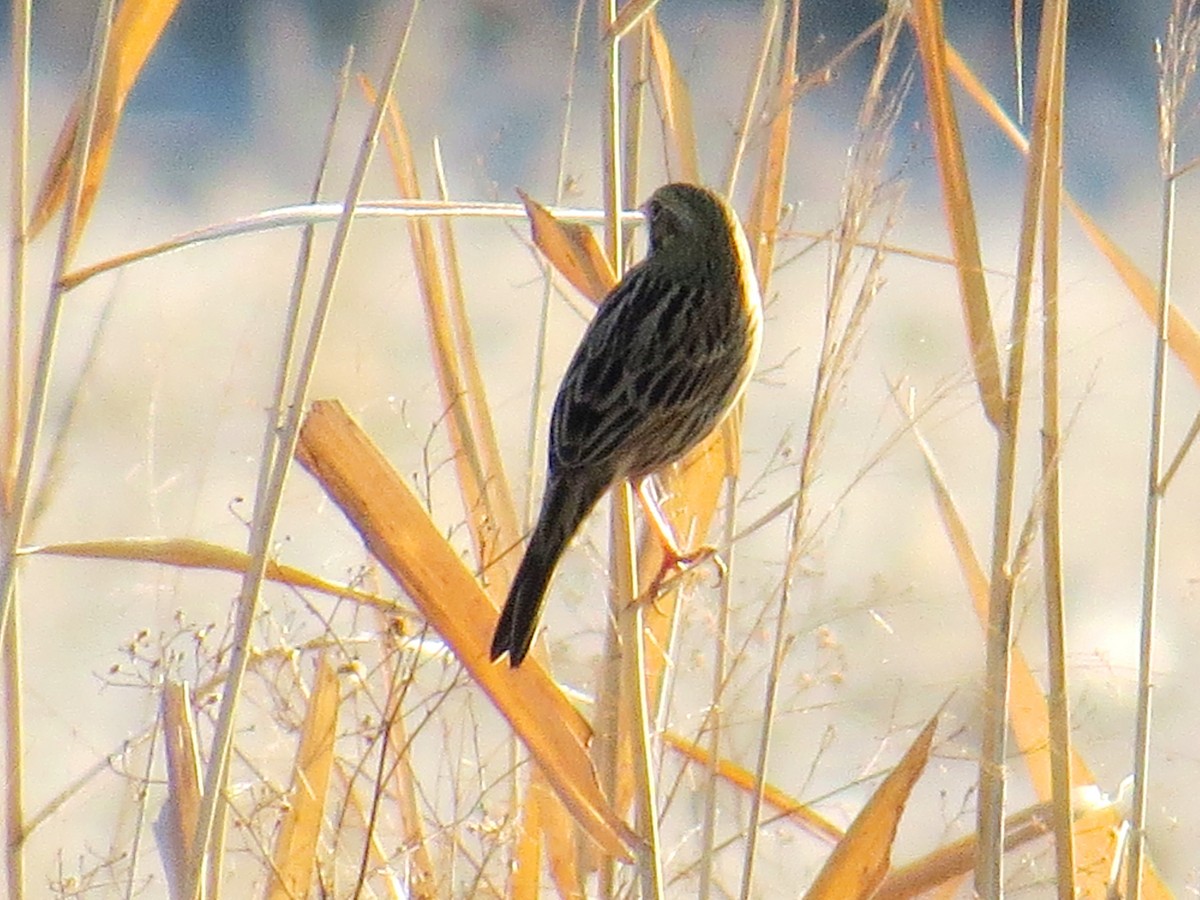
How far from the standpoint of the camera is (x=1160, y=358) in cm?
246

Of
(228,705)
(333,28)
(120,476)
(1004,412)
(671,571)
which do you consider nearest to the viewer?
(228,705)

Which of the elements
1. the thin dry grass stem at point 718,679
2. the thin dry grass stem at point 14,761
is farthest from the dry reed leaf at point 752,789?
the thin dry grass stem at point 14,761

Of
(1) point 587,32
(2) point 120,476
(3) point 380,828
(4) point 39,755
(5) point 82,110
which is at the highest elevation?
(1) point 587,32

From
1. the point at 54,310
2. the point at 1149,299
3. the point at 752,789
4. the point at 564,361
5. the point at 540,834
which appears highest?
the point at 564,361

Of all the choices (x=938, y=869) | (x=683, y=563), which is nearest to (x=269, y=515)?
(x=683, y=563)

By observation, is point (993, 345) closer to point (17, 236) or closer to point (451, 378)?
point (451, 378)

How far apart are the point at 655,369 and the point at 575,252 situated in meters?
0.36

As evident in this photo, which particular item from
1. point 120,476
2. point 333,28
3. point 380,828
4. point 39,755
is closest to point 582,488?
point 380,828

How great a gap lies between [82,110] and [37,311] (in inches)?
181

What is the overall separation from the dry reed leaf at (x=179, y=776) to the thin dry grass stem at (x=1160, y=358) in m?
1.21

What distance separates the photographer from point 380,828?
2836mm

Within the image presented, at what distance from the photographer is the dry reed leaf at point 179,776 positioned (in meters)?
2.36

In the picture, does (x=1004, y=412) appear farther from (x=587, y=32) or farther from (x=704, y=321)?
(x=587, y=32)

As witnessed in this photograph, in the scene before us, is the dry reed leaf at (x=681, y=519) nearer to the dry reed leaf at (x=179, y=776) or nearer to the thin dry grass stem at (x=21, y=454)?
the dry reed leaf at (x=179, y=776)
